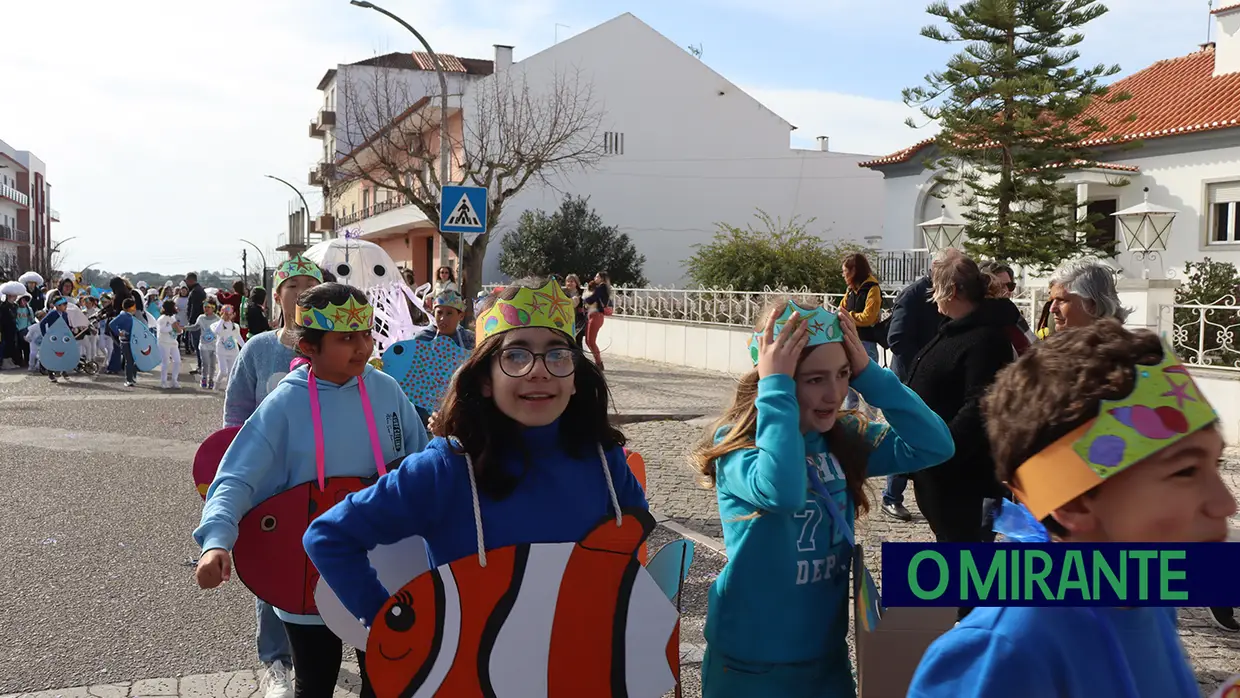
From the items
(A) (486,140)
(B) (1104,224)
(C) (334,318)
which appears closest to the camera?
(C) (334,318)

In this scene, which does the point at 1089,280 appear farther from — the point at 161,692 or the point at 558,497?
the point at 161,692

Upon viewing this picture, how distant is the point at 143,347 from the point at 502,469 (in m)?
17.1

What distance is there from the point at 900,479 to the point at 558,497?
17.6ft

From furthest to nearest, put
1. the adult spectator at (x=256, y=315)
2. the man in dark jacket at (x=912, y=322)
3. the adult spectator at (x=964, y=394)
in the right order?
the adult spectator at (x=256, y=315), the man in dark jacket at (x=912, y=322), the adult spectator at (x=964, y=394)

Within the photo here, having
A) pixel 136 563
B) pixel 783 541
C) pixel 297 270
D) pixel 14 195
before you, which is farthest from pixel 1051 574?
pixel 14 195

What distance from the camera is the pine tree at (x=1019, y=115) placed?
18.2m

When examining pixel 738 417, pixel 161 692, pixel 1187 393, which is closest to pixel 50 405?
pixel 161 692

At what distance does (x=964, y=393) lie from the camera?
4324 mm

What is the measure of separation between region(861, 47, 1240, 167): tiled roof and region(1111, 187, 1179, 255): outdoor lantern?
1856mm

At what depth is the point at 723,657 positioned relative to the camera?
8.29 ft

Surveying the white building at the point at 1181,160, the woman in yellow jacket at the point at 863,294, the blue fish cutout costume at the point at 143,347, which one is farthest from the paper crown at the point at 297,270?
the white building at the point at 1181,160

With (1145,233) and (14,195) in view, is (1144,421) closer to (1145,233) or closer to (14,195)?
(1145,233)

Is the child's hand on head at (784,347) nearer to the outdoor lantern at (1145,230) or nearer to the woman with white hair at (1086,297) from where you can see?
the woman with white hair at (1086,297)

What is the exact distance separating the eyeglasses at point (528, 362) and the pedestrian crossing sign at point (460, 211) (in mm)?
10309
